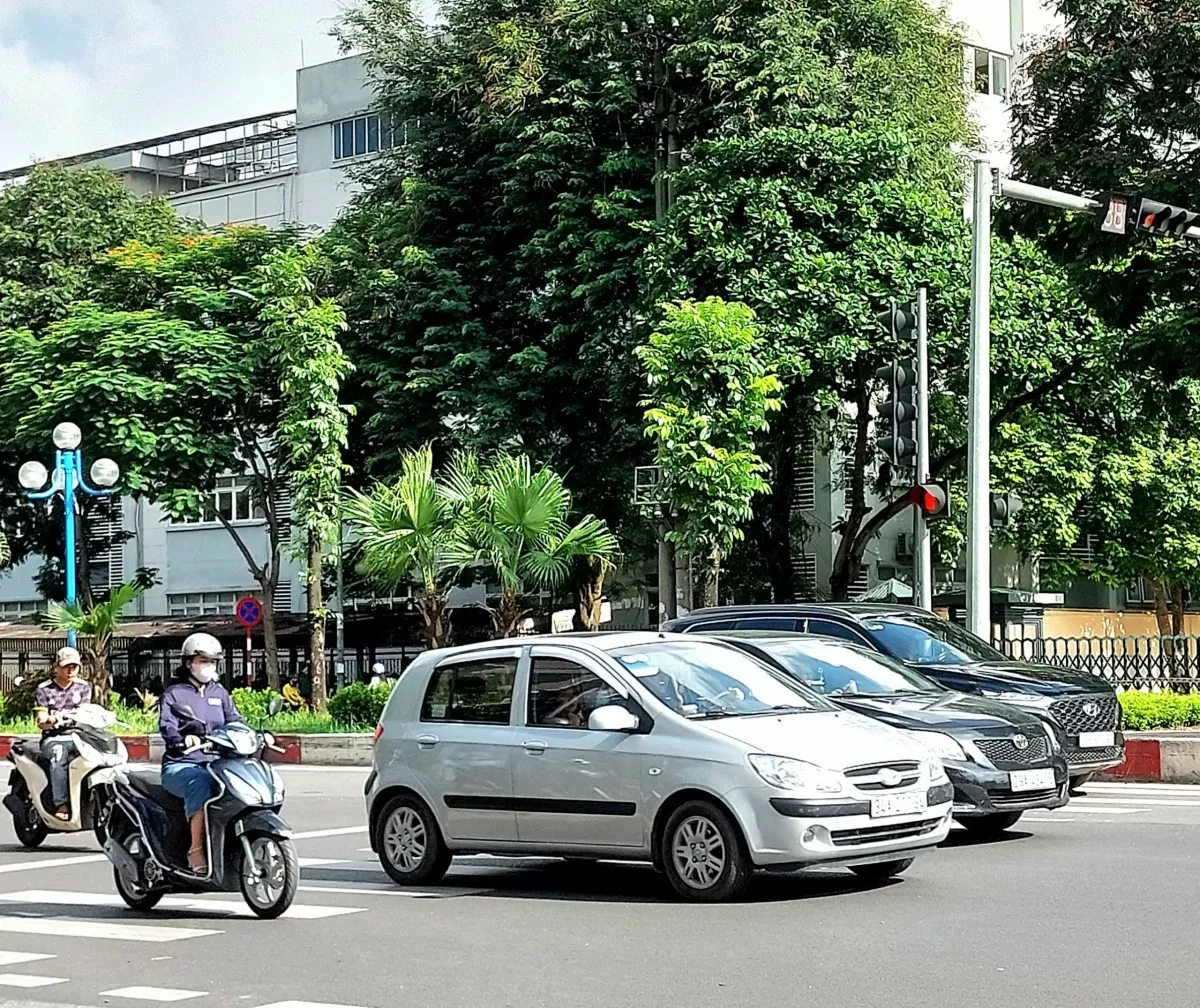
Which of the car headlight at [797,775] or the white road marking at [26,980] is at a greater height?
the car headlight at [797,775]

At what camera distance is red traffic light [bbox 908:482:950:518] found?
2033cm

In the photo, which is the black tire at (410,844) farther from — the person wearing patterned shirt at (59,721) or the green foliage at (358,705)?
the green foliage at (358,705)

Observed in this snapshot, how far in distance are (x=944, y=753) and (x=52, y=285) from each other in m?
37.9

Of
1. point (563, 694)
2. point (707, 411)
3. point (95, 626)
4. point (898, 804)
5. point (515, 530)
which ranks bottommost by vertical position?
point (898, 804)

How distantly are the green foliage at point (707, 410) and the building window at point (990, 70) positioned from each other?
22.9 m

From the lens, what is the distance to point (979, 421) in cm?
2164

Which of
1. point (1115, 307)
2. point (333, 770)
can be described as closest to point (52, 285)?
point (333, 770)

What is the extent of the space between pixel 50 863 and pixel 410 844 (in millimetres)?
4333

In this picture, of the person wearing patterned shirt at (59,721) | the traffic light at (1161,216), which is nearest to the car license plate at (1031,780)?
the traffic light at (1161,216)

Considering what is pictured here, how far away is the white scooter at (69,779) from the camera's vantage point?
53.8 feet

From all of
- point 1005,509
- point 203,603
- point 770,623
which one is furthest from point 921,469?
point 203,603

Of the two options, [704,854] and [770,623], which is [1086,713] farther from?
[704,854]

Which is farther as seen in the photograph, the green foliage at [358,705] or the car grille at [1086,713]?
the green foliage at [358,705]

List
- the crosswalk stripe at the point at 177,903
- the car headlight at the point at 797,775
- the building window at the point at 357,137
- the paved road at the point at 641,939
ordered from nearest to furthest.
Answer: the paved road at the point at 641,939, the car headlight at the point at 797,775, the crosswalk stripe at the point at 177,903, the building window at the point at 357,137
